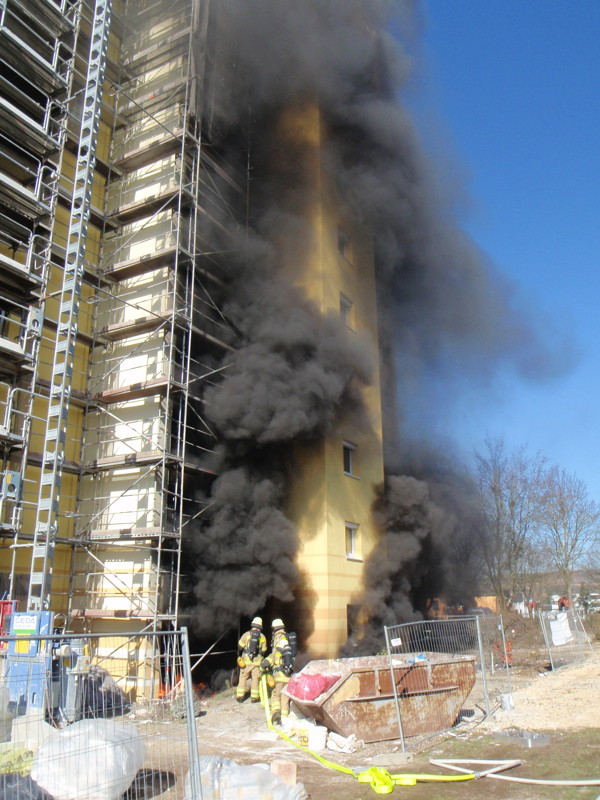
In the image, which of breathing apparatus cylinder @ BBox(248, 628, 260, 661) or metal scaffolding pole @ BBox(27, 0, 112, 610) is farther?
breathing apparatus cylinder @ BBox(248, 628, 260, 661)

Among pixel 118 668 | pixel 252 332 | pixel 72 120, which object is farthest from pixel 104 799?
pixel 72 120

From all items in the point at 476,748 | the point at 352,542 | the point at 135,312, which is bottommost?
the point at 476,748

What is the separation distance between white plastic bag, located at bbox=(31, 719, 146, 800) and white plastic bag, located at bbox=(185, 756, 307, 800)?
0.57 m

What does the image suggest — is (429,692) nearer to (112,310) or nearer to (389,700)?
(389,700)

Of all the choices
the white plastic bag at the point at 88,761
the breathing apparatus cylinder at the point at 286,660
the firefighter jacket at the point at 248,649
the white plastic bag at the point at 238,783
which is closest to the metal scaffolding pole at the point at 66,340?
the firefighter jacket at the point at 248,649

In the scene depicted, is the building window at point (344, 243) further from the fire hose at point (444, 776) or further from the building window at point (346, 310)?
the fire hose at point (444, 776)

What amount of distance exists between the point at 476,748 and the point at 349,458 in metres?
9.61

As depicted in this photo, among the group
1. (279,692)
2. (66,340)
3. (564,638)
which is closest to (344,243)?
(66,340)

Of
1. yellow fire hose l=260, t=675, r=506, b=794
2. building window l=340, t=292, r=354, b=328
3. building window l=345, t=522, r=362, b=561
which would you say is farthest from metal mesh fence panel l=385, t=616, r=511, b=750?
building window l=340, t=292, r=354, b=328

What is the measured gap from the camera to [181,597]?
522 inches

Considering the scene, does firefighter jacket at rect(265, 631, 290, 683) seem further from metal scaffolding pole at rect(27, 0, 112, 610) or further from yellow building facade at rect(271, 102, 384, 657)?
metal scaffolding pole at rect(27, 0, 112, 610)

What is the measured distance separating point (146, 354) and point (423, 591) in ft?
39.4

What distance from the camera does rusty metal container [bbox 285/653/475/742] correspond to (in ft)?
26.6

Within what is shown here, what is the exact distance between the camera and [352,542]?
16.3 m
